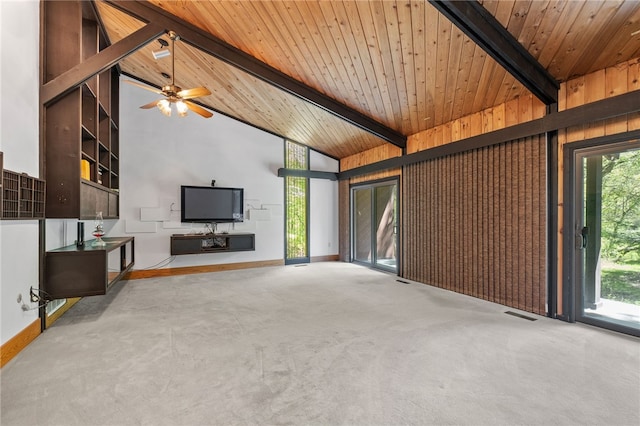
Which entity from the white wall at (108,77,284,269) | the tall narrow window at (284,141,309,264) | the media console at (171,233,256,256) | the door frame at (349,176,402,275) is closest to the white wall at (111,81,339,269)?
the white wall at (108,77,284,269)

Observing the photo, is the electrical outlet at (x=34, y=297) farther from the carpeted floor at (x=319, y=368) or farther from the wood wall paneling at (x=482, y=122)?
the wood wall paneling at (x=482, y=122)

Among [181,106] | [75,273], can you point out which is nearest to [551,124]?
[181,106]

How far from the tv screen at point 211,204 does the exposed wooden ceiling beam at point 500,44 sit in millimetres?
5184

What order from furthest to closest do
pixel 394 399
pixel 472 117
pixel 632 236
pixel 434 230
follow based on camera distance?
1. pixel 434 230
2. pixel 472 117
3. pixel 632 236
4. pixel 394 399

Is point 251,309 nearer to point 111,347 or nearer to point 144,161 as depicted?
point 111,347

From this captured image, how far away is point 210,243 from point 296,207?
2.26 m

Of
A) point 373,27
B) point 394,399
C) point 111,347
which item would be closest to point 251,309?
point 111,347

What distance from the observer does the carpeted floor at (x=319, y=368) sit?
1.75 metres

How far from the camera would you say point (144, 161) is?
5789 mm

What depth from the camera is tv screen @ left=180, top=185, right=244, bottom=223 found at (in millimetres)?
6020

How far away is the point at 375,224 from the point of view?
6.71m

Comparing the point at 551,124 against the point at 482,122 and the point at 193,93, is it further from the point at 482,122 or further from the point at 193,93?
the point at 193,93

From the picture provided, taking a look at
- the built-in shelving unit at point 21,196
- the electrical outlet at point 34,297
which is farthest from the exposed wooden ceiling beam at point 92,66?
the electrical outlet at point 34,297

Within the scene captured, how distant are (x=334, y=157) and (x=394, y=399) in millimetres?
6512
